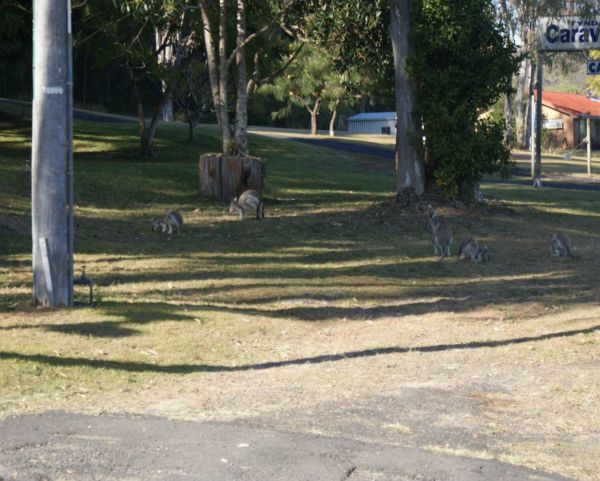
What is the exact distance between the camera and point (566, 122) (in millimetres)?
77875

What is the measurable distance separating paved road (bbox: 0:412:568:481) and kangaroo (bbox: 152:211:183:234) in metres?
13.3

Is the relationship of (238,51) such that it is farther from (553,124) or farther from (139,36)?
(553,124)

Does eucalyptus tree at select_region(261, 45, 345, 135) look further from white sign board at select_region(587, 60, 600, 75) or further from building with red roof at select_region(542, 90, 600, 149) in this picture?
white sign board at select_region(587, 60, 600, 75)

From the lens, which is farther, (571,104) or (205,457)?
(571,104)

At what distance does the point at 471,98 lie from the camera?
26.3m

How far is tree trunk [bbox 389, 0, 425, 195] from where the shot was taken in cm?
2625

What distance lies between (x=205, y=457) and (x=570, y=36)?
28516 millimetres

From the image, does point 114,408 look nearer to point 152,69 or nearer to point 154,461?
point 154,461

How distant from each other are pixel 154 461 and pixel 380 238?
15.8 metres

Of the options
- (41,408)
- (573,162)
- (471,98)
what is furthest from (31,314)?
(573,162)

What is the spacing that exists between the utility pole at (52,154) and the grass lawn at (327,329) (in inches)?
16.9

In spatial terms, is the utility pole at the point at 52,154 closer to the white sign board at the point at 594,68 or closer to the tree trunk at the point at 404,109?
the tree trunk at the point at 404,109

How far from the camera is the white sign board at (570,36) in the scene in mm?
32406

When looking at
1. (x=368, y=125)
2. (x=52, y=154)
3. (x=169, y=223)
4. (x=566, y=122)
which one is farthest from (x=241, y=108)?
(x=368, y=125)
